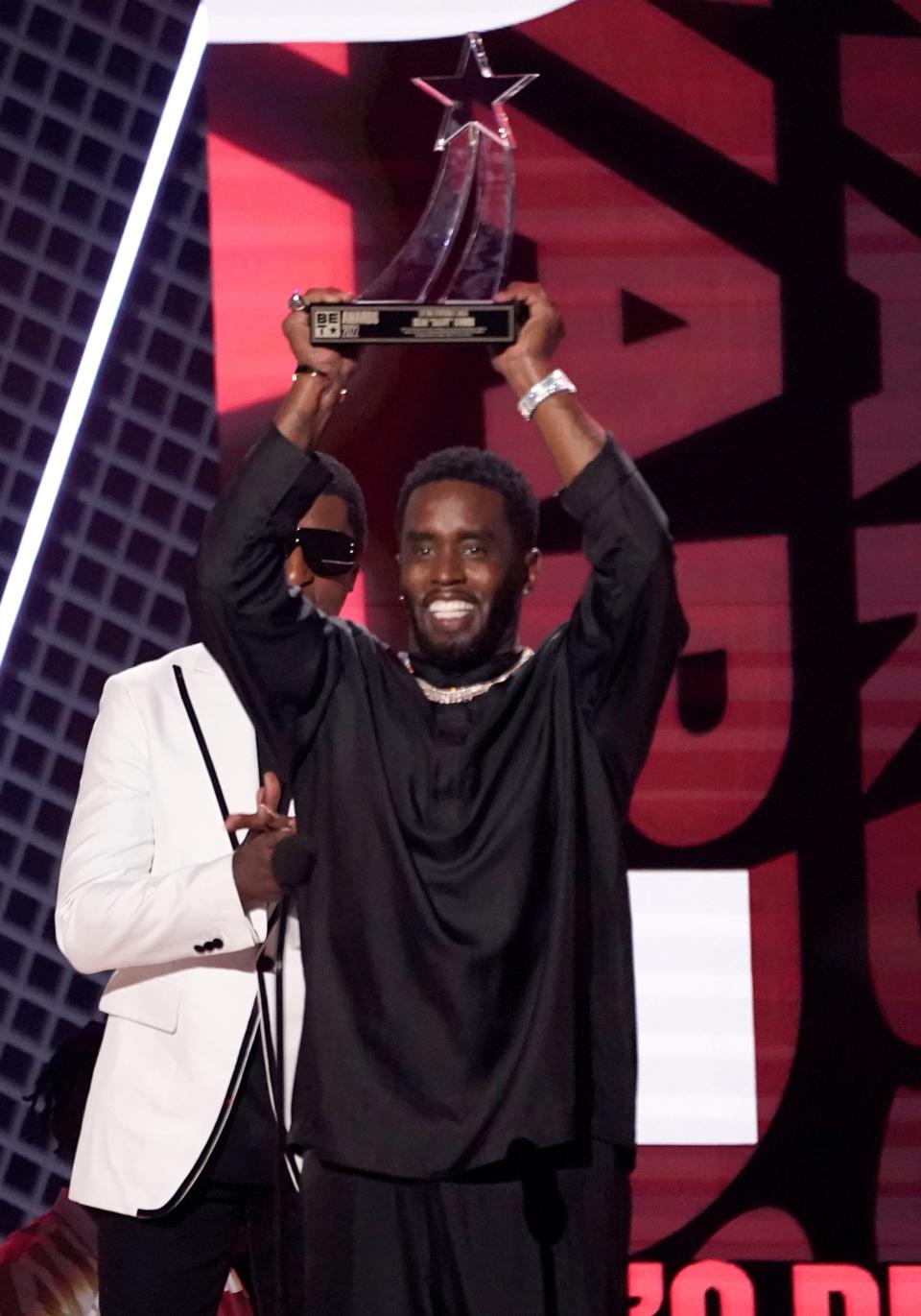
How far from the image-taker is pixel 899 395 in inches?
133

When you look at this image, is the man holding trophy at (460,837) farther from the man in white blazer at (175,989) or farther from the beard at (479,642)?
the man in white blazer at (175,989)

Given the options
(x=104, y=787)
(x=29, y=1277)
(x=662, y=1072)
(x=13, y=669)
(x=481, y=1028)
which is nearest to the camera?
(x=481, y=1028)

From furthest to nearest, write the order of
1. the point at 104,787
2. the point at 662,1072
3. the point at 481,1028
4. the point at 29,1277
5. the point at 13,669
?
the point at 13,669 < the point at 662,1072 < the point at 29,1277 < the point at 104,787 < the point at 481,1028

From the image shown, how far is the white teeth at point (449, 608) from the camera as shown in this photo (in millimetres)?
1884

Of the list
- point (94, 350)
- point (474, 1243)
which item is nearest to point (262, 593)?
point (474, 1243)

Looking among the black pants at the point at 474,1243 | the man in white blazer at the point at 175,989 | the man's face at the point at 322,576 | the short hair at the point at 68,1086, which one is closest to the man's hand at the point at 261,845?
the man in white blazer at the point at 175,989

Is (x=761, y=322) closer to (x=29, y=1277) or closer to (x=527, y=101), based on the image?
(x=527, y=101)

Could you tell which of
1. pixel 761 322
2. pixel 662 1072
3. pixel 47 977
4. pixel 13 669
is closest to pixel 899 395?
pixel 761 322

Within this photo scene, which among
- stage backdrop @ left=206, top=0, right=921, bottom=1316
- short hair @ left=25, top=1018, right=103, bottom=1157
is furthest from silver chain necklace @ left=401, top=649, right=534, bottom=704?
stage backdrop @ left=206, top=0, right=921, bottom=1316

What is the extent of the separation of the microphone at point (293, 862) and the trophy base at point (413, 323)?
514 millimetres

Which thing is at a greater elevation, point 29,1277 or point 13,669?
point 13,669

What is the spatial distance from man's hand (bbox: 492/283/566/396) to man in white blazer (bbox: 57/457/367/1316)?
14.6 inches

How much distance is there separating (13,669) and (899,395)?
1.87m

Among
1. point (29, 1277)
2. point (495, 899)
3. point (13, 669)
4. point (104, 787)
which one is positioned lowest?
point (29, 1277)
